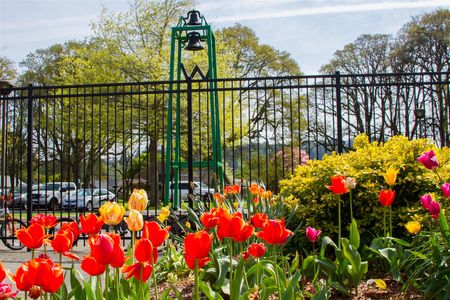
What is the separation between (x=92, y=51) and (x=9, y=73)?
6129 mm

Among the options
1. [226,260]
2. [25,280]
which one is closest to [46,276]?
[25,280]

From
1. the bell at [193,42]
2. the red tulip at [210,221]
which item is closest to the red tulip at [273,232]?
the red tulip at [210,221]

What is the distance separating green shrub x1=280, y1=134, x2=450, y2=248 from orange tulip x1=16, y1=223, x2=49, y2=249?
2.17 meters

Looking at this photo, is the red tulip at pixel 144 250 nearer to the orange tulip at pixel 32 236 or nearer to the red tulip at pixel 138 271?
the red tulip at pixel 138 271

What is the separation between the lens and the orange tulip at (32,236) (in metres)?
→ 1.78

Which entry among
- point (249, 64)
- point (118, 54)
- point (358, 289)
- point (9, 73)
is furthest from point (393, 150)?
point (249, 64)

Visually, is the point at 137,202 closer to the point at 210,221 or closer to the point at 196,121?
the point at 210,221

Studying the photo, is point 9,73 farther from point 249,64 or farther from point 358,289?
point 358,289

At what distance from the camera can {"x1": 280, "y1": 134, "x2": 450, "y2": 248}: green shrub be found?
360cm

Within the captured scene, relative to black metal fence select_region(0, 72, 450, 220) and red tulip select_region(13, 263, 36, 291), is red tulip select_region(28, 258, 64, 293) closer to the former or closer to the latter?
red tulip select_region(13, 263, 36, 291)

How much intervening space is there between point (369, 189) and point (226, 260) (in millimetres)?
1557

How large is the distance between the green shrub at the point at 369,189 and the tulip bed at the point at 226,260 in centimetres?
13

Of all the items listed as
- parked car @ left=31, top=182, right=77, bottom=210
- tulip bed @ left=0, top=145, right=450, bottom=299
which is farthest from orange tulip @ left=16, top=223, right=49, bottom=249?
parked car @ left=31, top=182, right=77, bottom=210

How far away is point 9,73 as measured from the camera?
938 inches
